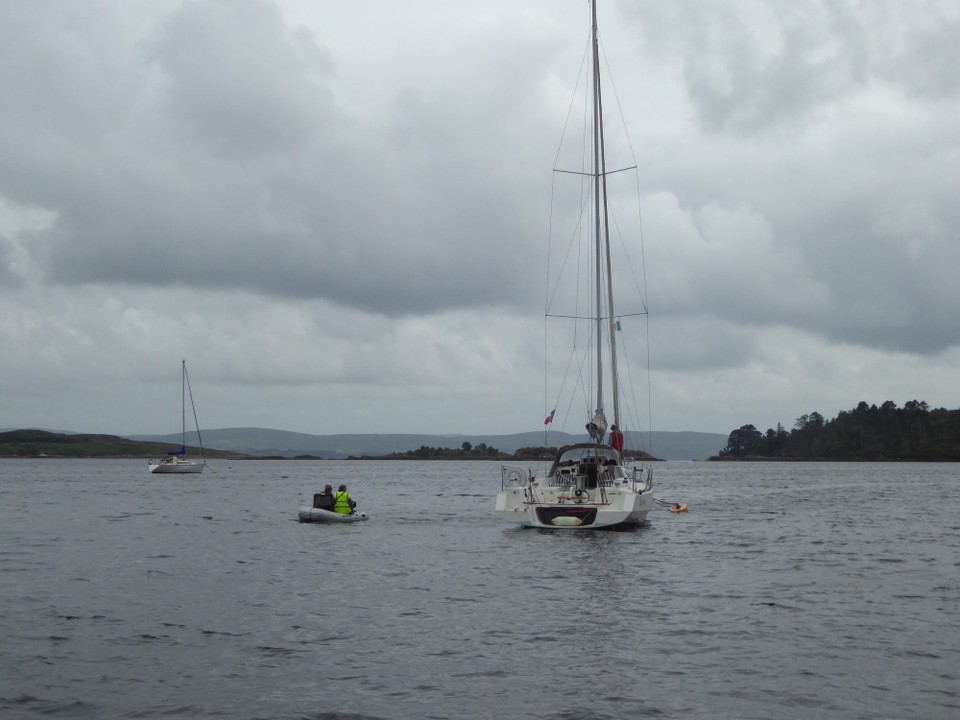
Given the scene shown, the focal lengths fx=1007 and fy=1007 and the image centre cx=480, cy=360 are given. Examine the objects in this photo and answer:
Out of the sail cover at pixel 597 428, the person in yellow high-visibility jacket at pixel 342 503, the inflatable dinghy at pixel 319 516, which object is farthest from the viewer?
the person in yellow high-visibility jacket at pixel 342 503

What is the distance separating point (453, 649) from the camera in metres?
18.6

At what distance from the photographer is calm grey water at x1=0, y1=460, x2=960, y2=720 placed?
49.4 feet

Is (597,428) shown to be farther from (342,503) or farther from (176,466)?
(176,466)

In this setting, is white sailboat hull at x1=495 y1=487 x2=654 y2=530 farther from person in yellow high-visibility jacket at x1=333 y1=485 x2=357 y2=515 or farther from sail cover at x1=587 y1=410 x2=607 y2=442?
person in yellow high-visibility jacket at x1=333 y1=485 x2=357 y2=515

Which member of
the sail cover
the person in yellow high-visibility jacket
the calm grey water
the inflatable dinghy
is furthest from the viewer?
the person in yellow high-visibility jacket

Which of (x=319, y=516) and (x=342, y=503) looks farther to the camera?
(x=342, y=503)

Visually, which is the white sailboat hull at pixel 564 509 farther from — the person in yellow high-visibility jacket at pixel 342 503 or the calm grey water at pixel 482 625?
the person in yellow high-visibility jacket at pixel 342 503

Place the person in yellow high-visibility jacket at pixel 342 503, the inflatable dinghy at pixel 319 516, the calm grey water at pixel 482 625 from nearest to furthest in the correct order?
the calm grey water at pixel 482 625, the inflatable dinghy at pixel 319 516, the person in yellow high-visibility jacket at pixel 342 503

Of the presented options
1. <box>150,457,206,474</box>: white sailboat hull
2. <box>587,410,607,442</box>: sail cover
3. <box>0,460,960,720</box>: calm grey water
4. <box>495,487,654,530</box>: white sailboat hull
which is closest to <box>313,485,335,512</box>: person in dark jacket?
<box>0,460,960,720</box>: calm grey water

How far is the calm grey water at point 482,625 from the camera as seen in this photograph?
49.4ft

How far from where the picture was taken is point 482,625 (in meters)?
21.0

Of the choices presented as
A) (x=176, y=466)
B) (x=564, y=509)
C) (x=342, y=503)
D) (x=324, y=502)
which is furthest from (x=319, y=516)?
(x=176, y=466)

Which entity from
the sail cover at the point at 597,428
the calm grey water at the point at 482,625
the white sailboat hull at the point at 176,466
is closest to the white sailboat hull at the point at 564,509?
the calm grey water at the point at 482,625

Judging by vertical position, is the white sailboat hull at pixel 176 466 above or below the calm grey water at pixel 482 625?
above
